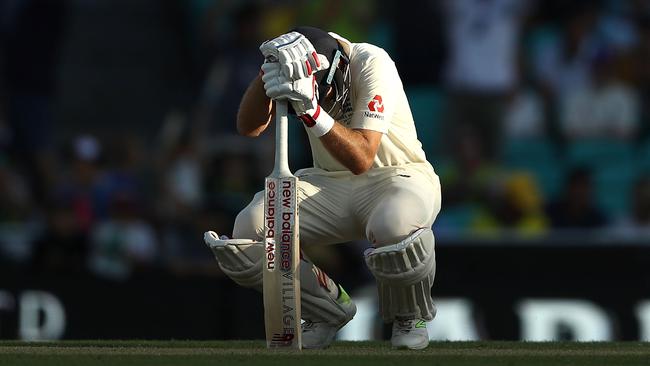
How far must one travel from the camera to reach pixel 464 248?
8109 mm

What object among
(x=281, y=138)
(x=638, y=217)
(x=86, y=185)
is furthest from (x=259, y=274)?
(x=638, y=217)

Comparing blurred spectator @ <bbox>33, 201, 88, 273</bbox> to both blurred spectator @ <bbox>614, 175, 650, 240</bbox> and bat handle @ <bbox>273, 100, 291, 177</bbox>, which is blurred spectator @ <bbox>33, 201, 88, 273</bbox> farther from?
bat handle @ <bbox>273, 100, 291, 177</bbox>

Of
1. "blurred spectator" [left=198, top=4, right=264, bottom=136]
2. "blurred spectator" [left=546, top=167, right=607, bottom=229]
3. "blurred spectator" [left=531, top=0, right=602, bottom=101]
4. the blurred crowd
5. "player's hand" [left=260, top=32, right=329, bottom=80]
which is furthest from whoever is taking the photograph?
"blurred spectator" [left=531, top=0, right=602, bottom=101]

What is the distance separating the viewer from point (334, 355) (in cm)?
446

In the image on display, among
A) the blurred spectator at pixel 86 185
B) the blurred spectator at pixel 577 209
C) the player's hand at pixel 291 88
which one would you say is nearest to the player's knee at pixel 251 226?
the player's hand at pixel 291 88

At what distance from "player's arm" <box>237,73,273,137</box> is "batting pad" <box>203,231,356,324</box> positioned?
0.42m

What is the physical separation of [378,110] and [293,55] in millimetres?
463

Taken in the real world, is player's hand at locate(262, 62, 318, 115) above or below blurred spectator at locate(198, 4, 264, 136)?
below

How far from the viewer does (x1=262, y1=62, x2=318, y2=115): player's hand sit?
445 cm

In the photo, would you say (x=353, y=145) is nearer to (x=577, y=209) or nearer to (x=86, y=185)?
(x=577, y=209)

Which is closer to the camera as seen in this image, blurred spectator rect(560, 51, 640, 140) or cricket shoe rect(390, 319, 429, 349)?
cricket shoe rect(390, 319, 429, 349)

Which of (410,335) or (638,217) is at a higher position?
(638,217)

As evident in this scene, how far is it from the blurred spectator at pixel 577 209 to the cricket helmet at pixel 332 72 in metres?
4.32

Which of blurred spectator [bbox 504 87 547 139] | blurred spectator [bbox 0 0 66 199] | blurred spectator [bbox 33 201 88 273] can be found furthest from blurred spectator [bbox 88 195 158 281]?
blurred spectator [bbox 504 87 547 139]
